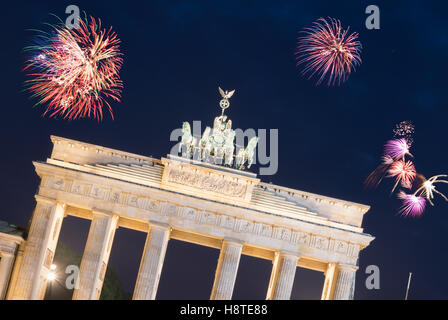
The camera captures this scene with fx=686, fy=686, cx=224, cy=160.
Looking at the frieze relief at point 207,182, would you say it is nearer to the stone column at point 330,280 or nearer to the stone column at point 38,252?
the stone column at point 330,280

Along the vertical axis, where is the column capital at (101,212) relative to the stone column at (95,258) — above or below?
above

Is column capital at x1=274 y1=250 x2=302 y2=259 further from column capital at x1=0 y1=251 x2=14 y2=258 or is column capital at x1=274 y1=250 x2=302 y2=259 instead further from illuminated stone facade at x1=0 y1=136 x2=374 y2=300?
column capital at x1=0 y1=251 x2=14 y2=258

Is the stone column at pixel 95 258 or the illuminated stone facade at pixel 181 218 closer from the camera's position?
the stone column at pixel 95 258

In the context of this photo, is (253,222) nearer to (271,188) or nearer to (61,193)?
(271,188)

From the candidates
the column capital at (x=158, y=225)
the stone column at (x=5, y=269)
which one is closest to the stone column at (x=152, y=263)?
the column capital at (x=158, y=225)
